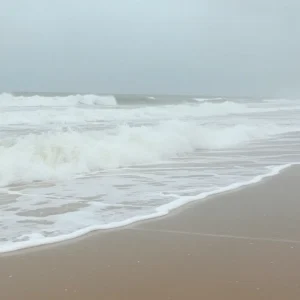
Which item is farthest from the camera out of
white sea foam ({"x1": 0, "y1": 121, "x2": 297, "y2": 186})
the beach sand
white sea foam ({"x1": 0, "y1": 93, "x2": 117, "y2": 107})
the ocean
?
white sea foam ({"x1": 0, "y1": 93, "x2": 117, "y2": 107})

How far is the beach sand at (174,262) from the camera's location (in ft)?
11.4

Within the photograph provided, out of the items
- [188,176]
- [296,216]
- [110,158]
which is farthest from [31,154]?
[296,216]

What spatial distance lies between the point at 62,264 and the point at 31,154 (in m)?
5.89

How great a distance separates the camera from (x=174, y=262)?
407 centimetres

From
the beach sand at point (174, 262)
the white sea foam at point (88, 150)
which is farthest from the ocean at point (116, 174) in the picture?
the beach sand at point (174, 262)

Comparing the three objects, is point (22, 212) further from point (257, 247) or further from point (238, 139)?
point (238, 139)

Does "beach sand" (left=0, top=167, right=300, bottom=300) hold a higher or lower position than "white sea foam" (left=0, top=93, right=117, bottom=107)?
lower

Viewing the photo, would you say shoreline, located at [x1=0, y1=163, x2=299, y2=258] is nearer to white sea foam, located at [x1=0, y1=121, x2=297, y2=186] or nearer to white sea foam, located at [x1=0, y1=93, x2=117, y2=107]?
white sea foam, located at [x1=0, y1=121, x2=297, y2=186]

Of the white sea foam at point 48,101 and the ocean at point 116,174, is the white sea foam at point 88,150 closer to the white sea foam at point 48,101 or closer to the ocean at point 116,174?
the ocean at point 116,174

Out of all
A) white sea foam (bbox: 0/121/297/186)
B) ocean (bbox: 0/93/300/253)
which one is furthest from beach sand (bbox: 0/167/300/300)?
white sea foam (bbox: 0/121/297/186)

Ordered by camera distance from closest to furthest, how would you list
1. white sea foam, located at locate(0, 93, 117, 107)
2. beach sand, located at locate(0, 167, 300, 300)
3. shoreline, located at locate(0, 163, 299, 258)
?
beach sand, located at locate(0, 167, 300, 300) < shoreline, located at locate(0, 163, 299, 258) < white sea foam, located at locate(0, 93, 117, 107)

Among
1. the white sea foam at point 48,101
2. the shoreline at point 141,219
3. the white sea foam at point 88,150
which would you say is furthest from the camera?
the white sea foam at point 48,101

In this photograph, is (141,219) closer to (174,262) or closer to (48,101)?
(174,262)

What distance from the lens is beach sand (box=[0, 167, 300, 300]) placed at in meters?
3.48
